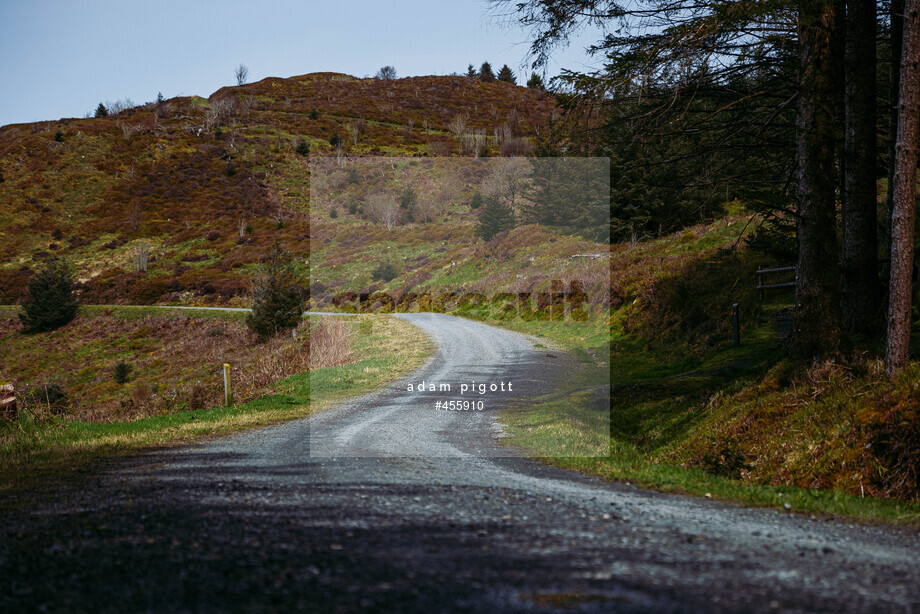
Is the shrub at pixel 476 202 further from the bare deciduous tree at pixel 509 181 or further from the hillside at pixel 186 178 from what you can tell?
the hillside at pixel 186 178

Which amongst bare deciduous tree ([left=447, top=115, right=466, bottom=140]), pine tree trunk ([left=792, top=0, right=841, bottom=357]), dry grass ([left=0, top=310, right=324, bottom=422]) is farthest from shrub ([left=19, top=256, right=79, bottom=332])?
bare deciduous tree ([left=447, top=115, right=466, bottom=140])

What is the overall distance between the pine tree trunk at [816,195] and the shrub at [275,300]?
31000 mm

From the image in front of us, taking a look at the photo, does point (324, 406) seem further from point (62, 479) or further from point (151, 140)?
point (151, 140)

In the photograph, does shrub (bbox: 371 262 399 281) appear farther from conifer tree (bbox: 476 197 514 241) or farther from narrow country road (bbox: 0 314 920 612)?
narrow country road (bbox: 0 314 920 612)

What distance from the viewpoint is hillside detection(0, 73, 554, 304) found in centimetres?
5984

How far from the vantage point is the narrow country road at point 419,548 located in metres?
2.71

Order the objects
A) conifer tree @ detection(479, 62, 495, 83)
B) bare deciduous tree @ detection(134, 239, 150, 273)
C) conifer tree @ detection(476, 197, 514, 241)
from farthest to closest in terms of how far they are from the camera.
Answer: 1. conifer tree @ detection(479, 62, 495, 83)
2. bare deciduous tree @ detection(134, 239, 150, 273)
3. conifer tree @ detection(476, 197, 514, 241)

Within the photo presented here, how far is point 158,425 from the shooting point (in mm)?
11633

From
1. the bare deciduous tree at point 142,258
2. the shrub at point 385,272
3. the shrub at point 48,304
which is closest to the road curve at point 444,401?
the shrub at point 385,272

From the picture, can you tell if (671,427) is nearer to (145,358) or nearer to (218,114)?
→ (145,358)

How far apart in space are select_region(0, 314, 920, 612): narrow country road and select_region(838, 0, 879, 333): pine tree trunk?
604cm

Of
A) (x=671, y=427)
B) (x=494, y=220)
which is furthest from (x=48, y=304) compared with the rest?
(x=671, y=427)

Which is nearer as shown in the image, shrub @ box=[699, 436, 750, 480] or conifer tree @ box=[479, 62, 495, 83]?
shrub @ box=[699, 436, 750, 480]

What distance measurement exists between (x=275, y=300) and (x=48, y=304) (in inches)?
986
